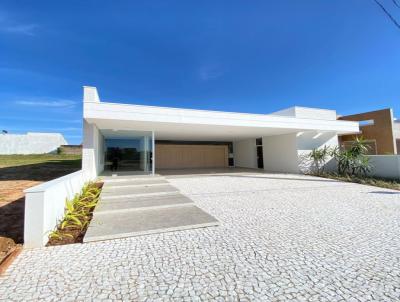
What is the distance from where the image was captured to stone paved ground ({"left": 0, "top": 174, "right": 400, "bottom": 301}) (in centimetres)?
201

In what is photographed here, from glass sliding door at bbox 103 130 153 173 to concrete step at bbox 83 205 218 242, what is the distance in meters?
8.12

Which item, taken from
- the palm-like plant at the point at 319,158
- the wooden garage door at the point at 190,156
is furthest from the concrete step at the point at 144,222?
the wooden garage door at the point at 190,156

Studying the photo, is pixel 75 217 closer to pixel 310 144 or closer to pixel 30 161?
pixel 310 144

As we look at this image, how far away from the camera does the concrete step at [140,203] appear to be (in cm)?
488

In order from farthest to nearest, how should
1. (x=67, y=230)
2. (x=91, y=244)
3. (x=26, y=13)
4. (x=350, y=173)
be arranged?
(x=350, y=173)
(x=26, y=13)
(x=67, y=230)
(x=91, y=244)

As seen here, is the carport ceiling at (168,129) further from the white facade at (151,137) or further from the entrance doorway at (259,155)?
the entrance doorway at (259,155)

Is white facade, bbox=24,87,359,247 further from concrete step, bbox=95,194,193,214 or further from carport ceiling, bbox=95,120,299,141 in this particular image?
concrete step, bbox=95,194,193,214

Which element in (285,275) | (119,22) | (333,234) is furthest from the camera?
(119,22)

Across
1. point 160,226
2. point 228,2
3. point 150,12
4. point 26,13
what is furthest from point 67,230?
point 228,2

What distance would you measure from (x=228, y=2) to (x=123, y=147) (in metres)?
11.1

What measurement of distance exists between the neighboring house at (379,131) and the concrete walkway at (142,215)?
1738 cm

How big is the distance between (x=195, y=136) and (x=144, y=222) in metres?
12.0

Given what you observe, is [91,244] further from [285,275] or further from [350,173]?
[350,173]

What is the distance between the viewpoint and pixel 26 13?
261 inches
